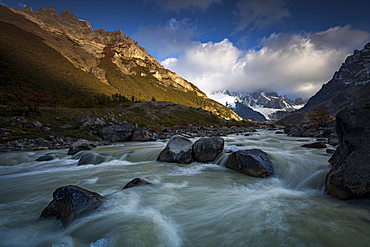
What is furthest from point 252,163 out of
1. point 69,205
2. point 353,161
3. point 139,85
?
point 139,85

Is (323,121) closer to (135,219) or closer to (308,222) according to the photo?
(308,222)

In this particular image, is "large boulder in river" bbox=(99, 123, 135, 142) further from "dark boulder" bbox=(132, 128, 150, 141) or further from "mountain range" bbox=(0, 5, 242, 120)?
"mountain range" bbox=(0, 5, 242, 120)

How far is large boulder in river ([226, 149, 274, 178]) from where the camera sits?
775cm

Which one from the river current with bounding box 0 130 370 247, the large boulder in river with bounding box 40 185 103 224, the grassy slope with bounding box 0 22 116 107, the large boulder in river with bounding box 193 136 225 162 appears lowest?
the river current with bounding box 0 130 370 247

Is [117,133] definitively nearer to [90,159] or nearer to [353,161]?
[90,159]

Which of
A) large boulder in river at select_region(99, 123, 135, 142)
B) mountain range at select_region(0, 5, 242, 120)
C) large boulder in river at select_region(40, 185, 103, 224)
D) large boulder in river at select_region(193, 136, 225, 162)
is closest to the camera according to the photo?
large boulder in river at select_region(40, 185, 103, 224)

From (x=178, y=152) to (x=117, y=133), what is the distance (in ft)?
51.7

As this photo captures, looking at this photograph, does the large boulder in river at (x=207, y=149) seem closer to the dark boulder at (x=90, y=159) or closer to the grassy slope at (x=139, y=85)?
the dark boulder at (x=90, y=159)

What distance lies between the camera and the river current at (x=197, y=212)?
335cm

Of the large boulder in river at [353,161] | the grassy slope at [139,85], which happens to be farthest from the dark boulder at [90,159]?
the grassy slope at [139,85]

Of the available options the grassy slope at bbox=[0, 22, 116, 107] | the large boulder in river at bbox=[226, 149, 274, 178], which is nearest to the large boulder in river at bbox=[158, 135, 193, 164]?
the large boulder in river at bbox=[226, 149, 274, 178]

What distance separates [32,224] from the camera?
412 centimetres

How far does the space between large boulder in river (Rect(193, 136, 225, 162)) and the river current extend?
200 cm

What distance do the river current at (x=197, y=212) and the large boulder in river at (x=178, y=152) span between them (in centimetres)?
204
